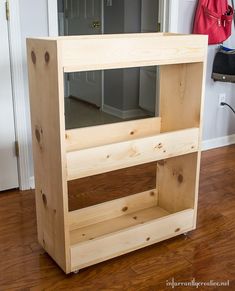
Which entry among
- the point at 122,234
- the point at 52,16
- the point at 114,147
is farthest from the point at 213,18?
the point at 122,234

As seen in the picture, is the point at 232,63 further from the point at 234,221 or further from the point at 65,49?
the point at 65,49

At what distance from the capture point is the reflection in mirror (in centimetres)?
433

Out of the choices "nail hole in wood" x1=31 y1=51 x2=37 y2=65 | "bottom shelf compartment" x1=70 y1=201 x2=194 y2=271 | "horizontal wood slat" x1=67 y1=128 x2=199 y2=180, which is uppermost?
"nail hole in wood" x1=31 y1=51 x2=37 y2=65

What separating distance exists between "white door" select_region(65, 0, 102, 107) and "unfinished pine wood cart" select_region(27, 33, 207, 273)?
2801mm

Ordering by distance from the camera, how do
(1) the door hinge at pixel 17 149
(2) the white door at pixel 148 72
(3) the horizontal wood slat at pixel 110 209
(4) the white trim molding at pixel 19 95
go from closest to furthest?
(3) the horizontal wood slat at pixel 110 209, (4) the white trim molding at pixel 19 95, (1) the door hinge at pixel 17 149, (2) the white door at pixel 148 72

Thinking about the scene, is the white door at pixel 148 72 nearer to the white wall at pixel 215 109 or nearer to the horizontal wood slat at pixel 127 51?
the white wall at pixel 215 109

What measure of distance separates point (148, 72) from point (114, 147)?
2.70 m

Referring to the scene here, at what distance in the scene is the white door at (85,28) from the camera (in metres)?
4.67

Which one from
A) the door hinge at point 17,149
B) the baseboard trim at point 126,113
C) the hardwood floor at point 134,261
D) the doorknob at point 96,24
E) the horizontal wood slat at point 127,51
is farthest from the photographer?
the doorknob at point 96,24

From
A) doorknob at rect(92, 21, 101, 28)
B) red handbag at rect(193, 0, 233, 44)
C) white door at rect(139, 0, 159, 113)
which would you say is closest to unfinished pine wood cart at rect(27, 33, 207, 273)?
red handbag at rect(193, 0, 233, 44)

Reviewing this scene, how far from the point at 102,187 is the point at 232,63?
57.4 inches

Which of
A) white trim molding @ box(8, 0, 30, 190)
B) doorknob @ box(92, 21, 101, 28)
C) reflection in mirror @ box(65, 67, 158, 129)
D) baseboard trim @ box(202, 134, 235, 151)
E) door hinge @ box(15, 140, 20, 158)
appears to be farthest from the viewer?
doorknob @ box(92, 21, 101, 28)

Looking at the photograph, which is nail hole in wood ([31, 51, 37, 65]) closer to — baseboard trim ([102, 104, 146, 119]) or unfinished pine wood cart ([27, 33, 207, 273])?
unfinished pine wood cart ([27, 33, 207, 273])

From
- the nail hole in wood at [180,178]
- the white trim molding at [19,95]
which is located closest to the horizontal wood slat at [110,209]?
the nail hole in wood at [180,178]
